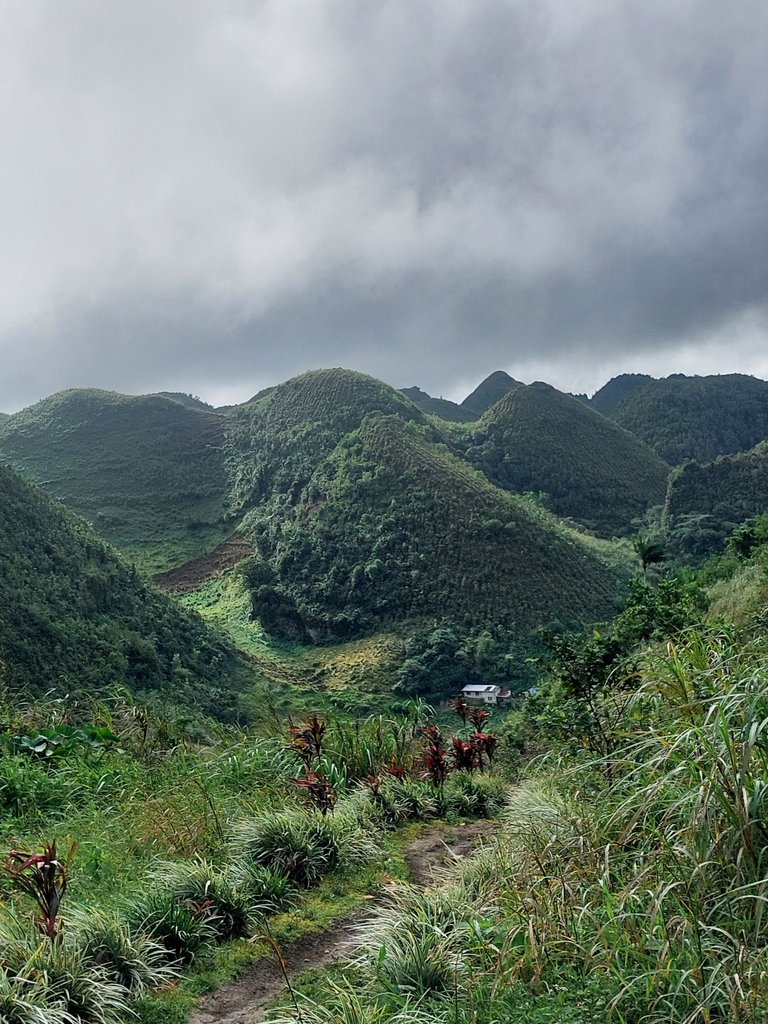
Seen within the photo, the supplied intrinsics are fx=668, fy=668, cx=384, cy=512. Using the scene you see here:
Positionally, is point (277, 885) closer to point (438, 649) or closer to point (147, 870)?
point (147, 870)

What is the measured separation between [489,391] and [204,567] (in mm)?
110594

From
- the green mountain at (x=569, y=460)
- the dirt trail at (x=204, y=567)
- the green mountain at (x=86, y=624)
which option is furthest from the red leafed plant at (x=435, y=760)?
the green mountain at (x=569, y=460)

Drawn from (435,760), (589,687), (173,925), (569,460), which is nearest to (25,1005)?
(173,925)

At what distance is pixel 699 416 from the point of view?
4513 inches

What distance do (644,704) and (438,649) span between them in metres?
42.3

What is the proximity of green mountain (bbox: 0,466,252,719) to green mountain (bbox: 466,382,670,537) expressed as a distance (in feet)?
171

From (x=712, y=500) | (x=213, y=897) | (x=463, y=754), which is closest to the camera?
(x=213, y=897)

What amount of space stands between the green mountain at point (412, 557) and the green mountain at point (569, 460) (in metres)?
19.0

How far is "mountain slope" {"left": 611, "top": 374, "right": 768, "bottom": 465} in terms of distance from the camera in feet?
359

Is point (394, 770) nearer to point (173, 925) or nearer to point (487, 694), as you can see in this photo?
point (173, 925)

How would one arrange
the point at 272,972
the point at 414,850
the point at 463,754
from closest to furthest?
the point at 272,972 → the point at 414,850 → the point at 463,754

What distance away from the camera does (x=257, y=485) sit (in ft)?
253

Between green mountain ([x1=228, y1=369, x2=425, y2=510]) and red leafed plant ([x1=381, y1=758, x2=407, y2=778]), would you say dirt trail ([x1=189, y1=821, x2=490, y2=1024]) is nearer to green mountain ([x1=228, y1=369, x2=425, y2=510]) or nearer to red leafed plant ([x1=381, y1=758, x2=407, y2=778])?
red leafed plant ([x1=381, y1=758, x2=407, y2=778])

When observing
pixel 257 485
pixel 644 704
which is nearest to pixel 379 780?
pixel 644 704
